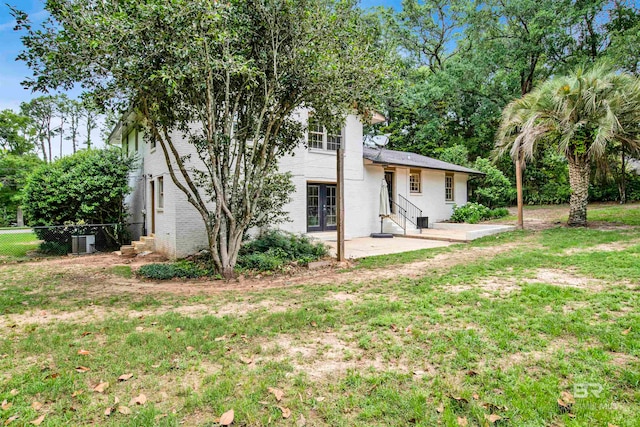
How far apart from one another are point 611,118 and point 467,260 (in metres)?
7.10

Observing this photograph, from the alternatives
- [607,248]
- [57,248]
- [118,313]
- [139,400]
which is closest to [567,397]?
[139,400]

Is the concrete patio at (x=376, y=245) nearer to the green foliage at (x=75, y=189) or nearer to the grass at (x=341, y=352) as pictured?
the grass at (x=341, y=352)

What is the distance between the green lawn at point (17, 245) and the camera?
11.9 m

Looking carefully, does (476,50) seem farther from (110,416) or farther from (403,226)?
(110,416)

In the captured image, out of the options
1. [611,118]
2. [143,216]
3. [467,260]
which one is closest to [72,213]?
[143,216]

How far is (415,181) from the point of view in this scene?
16.6 meters

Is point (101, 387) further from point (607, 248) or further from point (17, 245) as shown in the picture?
point (17, 245)

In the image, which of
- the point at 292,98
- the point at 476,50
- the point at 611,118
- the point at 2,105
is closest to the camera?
the point at 292,98

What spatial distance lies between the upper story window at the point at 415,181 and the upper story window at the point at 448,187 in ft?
7.20

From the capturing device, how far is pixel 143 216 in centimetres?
1323

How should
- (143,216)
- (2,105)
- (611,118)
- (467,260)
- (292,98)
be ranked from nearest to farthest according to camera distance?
(292,98) → (467,260) → (611,118) → (143,216) → (2,105)

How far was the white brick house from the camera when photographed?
32.9ft

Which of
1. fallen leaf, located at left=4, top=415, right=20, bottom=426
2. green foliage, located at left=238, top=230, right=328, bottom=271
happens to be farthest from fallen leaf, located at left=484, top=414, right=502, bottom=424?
green foliage, located at left=238, top=230, right=328, bottom=271

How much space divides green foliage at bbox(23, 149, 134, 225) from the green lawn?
1170mm
